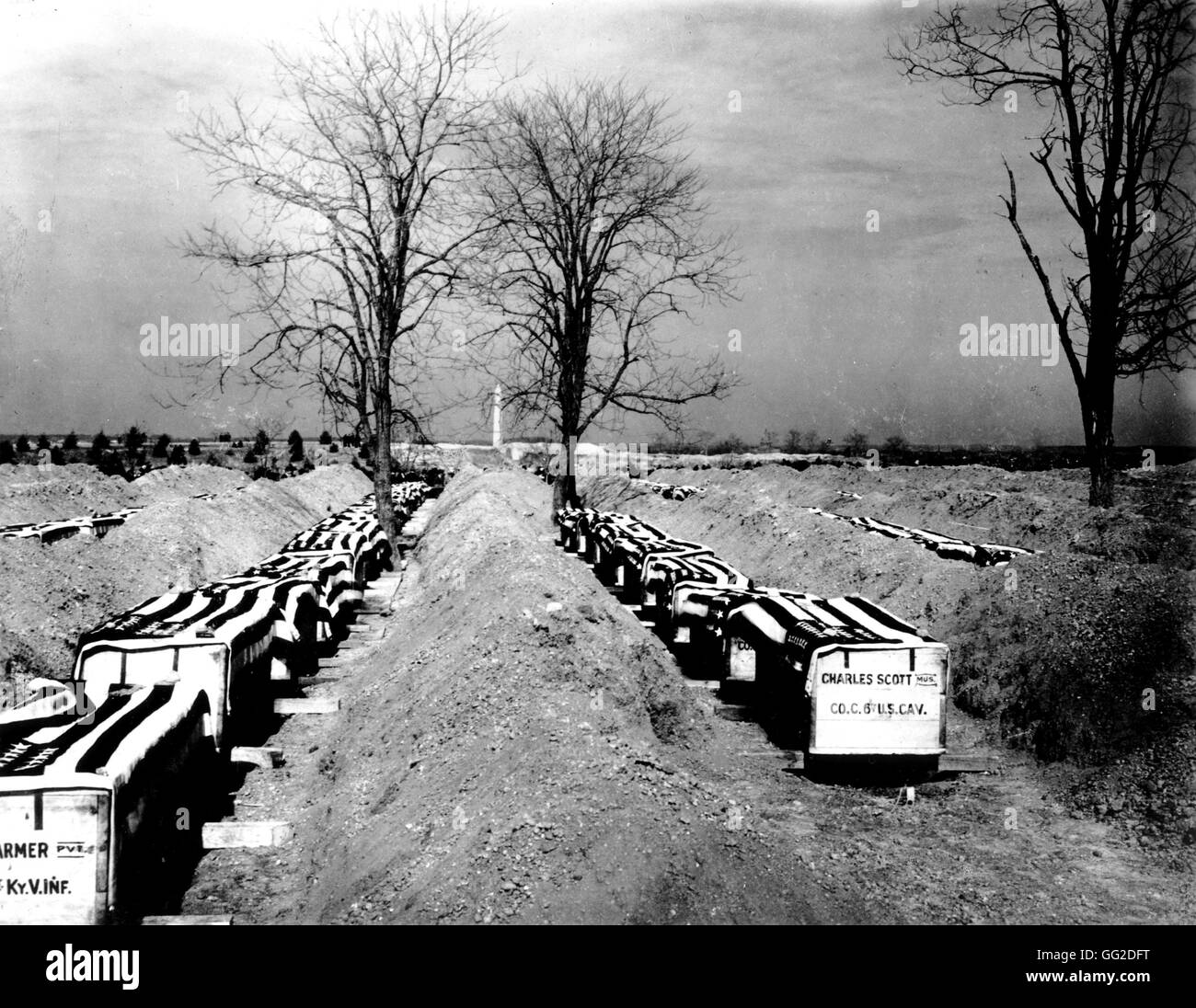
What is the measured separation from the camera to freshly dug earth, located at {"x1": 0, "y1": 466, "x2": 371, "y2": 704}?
1009cm

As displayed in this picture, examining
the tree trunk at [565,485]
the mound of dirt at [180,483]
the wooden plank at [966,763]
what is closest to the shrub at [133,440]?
the mound of dirt at [180,483]

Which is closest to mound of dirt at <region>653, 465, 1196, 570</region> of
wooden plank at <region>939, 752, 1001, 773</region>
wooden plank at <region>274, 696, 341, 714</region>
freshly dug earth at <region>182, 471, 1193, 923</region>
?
wooden plank at <region>939, 752, 1001, 773</region>

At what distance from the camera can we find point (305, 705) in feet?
30.2

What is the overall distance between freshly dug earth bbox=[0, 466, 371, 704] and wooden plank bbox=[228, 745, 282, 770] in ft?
9.03

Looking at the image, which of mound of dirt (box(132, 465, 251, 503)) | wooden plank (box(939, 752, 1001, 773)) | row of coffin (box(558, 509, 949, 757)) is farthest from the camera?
mound of dirt (box(132, 465, 251, 503))

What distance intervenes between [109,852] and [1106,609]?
8223mm

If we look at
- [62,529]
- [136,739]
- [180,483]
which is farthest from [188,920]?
[180,483]

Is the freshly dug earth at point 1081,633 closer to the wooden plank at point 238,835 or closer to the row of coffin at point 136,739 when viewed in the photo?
the wooden plank at point 238,835

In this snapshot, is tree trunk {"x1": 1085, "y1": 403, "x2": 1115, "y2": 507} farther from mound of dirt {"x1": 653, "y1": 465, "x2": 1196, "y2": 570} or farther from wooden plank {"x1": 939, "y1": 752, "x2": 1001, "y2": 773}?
wooden plank {"x1": 939, "y1": 752, "x2": 1001, "y2": 773}

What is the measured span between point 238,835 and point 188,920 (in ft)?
4.27

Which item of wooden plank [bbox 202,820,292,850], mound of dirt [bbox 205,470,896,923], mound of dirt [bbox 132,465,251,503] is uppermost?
mound of dirt [bbox 132,465,251,503]

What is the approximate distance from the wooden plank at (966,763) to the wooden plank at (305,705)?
5528mm
